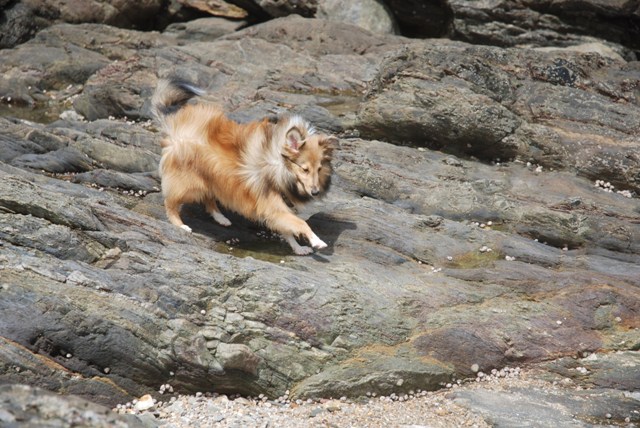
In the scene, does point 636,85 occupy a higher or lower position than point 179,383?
higher

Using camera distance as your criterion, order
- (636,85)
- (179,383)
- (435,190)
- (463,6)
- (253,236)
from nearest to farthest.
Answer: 1. (179,383)
2. (253,236)
3. (435,190)
4. (636,85)
5. (463,6)

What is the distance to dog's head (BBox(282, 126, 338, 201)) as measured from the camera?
9.98 metres

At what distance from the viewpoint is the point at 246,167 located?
33.2 ft

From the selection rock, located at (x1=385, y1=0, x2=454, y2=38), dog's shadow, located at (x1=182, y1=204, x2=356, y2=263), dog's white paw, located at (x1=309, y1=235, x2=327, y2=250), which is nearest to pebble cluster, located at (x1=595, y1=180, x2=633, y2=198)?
dog's shadow, located at (x1=182, y1=204, x2=356, y2=263)

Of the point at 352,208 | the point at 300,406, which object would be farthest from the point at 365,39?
the point at 300,406

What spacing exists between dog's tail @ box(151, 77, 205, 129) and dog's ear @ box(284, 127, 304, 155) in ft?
5.76

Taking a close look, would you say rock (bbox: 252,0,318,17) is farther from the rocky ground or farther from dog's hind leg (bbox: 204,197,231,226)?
dog's hind leg (bbox: 204,197,231,226)

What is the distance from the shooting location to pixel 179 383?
786 cm

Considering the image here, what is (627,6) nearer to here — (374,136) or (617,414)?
(374,136)

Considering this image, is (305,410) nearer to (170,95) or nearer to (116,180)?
(116,180)

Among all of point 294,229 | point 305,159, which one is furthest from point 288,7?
point 294,229

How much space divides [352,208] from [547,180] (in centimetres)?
377

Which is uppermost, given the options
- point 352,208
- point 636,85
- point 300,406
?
point 636,85

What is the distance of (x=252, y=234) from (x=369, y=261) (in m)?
1.79
